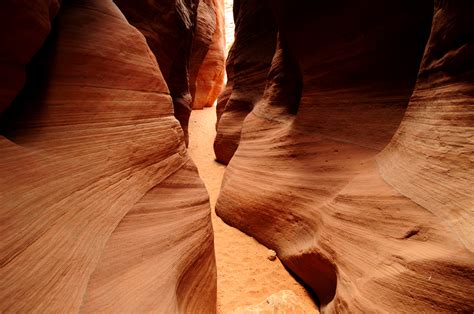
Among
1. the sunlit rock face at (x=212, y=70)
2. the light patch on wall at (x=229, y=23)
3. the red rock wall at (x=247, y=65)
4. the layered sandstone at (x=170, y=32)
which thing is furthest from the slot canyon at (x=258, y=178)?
the light patch on wall at (x=229, y=23)

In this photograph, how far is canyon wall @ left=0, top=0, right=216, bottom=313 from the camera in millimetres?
1133

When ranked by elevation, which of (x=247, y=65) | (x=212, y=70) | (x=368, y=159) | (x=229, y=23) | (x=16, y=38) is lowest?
(x=368, y=159)

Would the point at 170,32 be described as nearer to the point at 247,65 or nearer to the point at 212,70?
the point at 247,65

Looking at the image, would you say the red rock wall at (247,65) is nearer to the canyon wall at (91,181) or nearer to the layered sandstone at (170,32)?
the layered sandstone at (170,32)

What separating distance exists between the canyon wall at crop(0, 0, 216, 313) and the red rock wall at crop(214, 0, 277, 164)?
4.37m

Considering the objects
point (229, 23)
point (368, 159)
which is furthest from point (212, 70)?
point (229, 23)

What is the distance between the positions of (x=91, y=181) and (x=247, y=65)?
602 cm

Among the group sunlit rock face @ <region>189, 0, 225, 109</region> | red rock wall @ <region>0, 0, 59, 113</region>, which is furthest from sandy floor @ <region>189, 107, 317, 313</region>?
sunlit rock face @ <region>189, 0, 225, 109</region>

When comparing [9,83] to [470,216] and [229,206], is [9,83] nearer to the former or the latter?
[470,216]

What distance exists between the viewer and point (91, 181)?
152cm

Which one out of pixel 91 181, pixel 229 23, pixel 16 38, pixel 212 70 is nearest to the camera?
pixel 16 38

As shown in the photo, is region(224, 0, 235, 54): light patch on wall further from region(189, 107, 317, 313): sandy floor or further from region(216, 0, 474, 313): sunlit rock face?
region(189, 107, 317, 313): sandy floor

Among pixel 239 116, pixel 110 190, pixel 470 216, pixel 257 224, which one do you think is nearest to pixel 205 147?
pixel 239 116

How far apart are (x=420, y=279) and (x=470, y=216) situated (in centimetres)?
52
